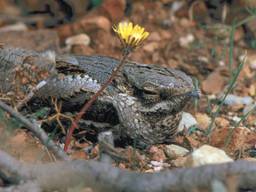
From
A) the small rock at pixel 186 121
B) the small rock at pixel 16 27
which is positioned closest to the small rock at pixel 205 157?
the small rock at pixel 186 121

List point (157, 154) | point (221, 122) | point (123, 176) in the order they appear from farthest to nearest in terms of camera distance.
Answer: point (221, 122) → point (157, 154) → point (123, 176)

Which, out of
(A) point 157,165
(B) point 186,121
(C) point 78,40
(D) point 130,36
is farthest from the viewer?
(C) point 78,40

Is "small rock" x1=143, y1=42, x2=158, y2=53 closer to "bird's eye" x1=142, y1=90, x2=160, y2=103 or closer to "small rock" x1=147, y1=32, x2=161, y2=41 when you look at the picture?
"small rock" x1=147, y1=32, x2=161, y2=41

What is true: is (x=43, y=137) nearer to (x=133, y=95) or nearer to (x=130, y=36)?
(x=130, y=36)

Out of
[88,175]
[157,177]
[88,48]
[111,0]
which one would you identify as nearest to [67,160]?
[88,175]

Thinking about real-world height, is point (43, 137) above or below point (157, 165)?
above

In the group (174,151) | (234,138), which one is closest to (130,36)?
(174,151)

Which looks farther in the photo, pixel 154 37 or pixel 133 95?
pixel 154 37
